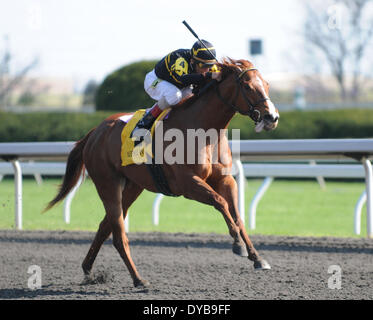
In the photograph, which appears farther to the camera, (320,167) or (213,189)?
(320,167)

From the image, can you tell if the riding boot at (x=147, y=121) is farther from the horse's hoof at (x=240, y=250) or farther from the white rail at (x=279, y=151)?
the white rail at (x=279, y=151)

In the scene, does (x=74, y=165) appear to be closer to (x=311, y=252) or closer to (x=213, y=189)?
(x=213, y=189)

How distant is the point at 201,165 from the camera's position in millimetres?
4645

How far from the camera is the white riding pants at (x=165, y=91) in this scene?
16.2 ft

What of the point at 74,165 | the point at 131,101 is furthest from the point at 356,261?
the point at 131,101

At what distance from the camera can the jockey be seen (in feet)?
15.9

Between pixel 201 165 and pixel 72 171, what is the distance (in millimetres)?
1609

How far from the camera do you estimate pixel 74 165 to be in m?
5.85

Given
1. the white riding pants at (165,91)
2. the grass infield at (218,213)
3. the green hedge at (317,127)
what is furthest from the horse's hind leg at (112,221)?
the green hedge at (317,127)

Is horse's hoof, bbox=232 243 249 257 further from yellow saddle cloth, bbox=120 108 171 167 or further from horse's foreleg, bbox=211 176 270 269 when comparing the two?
yellow saddle cloth, bbox=120 108 171 167

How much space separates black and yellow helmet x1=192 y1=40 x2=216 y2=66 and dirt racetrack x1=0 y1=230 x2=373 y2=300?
5.13ft

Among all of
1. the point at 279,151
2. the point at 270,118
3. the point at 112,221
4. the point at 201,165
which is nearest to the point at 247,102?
the point at 270,118

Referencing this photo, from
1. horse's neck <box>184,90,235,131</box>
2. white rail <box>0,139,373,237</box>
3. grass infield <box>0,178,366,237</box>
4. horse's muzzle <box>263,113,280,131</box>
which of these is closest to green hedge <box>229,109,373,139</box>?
grass infield <box>0,178,366,237</box>
